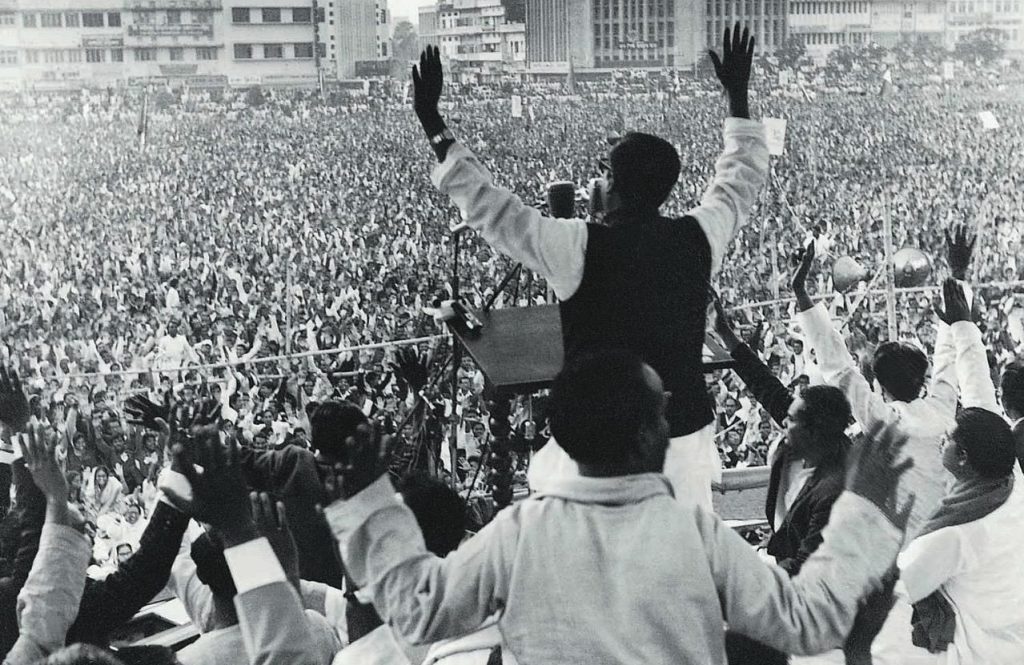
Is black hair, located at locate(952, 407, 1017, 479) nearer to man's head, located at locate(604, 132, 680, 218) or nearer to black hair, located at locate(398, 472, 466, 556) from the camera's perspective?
man's head, located at locate(604, 132, 680, 218)

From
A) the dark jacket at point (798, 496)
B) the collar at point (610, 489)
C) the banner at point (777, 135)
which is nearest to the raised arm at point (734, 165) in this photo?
the dark jacket at point (798, 496)

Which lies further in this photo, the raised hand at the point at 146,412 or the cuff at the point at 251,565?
the raised hand at the point at 146,412

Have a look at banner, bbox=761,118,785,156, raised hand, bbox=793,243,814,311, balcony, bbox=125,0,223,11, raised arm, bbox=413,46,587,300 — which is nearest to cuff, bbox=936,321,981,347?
raised hand, bbox=793,243,814,311

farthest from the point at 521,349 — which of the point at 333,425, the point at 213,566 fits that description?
the point at 213,566

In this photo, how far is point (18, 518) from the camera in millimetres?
1551

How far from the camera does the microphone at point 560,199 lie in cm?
218

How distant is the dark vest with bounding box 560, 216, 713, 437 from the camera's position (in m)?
1.57

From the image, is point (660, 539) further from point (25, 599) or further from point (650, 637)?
point (25, 599)

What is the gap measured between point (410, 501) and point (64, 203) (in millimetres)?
7160

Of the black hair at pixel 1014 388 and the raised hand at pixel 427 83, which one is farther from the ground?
the raised hand at pixel 427 83

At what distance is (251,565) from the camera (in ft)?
3.38

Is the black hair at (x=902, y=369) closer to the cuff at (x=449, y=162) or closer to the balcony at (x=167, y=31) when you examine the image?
the cuff at (x=449, y=162)

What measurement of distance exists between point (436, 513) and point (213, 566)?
0.92 feet

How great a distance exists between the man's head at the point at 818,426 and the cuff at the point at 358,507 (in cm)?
92
